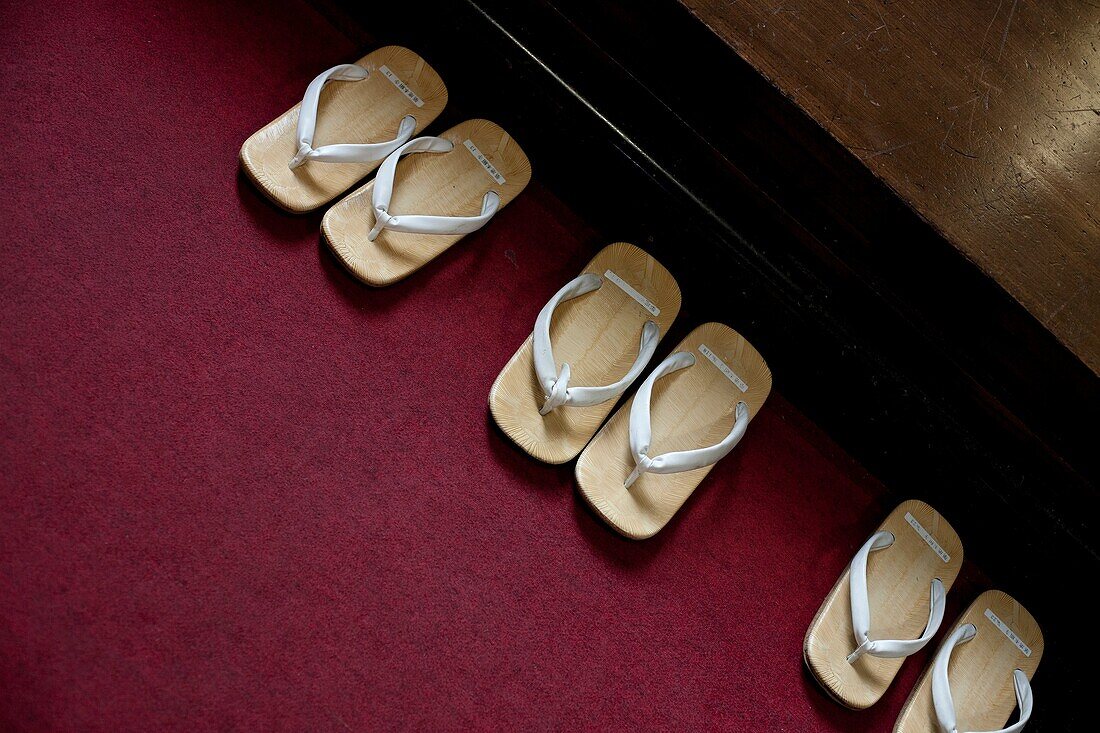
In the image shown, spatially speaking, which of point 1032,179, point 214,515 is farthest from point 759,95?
point 214,515

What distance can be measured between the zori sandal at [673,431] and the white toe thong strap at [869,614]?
0.26 meters

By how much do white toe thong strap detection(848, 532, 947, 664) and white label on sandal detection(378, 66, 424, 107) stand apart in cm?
102

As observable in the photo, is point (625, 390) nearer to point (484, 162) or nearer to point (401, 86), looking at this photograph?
point (484, 162)

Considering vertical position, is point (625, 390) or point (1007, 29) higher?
point (1007, 29)

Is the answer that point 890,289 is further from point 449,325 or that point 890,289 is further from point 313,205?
point 313,205

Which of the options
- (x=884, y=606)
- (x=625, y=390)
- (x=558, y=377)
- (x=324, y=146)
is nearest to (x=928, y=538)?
(x=884, y=606)

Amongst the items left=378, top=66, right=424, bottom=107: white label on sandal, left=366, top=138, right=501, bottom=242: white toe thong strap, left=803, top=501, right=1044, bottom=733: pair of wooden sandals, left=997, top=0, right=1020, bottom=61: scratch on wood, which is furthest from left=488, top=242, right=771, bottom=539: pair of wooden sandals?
left=997, top=0, right=1020, bottom=61: scratch on wood

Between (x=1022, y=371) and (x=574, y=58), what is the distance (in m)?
0.85

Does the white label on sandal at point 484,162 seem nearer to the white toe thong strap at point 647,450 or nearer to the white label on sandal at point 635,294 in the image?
the white label on sandal at point 635,294

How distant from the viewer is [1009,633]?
4.64 feet

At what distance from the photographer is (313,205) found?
1.35 m

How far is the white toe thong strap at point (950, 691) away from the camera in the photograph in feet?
4.20

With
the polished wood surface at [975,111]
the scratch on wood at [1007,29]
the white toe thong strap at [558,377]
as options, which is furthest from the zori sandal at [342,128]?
the scratch on wood at [1007,29]

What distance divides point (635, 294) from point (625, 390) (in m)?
0.17
